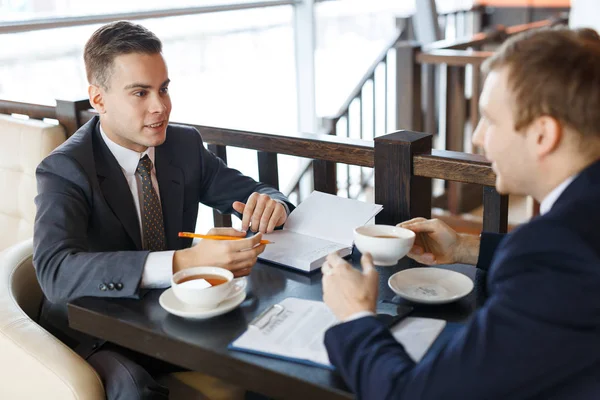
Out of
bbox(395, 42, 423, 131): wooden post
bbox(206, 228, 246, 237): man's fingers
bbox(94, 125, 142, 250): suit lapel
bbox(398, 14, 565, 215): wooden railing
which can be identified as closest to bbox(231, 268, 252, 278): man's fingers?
bbox(206, 228, 246, 237): man's fingers

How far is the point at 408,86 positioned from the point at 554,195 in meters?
3.30

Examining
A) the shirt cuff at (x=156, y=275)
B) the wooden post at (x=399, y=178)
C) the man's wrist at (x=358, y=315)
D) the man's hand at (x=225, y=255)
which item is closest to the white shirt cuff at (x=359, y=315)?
the man's wrist at (x=358, y=315)

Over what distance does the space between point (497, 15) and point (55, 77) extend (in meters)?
6.00

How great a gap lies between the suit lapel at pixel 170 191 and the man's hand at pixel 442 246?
71 cm

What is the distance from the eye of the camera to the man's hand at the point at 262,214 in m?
1.71

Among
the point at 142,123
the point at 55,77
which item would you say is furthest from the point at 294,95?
the point at 142,123

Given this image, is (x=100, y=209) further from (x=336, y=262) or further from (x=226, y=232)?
(x=336, y=262)

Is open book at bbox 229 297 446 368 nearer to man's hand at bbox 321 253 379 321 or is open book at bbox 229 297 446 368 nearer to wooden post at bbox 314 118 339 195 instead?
man's hand at bbox 321 253 379 321

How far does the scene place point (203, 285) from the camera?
51.6 inches

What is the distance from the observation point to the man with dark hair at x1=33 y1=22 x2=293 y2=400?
145cm

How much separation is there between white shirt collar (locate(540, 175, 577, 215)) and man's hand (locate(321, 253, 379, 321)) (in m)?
0.31

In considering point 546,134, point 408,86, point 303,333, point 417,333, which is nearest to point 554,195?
point 546,134

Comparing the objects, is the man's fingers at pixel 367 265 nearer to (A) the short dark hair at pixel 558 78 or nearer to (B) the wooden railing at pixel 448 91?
(A) the short dark hair at pixel 558 78

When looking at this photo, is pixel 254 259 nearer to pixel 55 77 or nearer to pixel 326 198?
pixel 326 198
